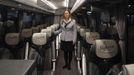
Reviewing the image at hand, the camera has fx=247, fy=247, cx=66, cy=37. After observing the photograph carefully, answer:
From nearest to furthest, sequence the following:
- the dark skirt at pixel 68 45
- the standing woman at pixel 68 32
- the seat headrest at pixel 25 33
Answer: the seat headrest at pixel 25 33
the standing woman at pixel 68 32
the dark skirt at pixel 68 45

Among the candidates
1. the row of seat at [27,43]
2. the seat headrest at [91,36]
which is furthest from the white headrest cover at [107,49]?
the row of seat at [27,43]

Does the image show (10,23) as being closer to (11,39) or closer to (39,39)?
(11,39)

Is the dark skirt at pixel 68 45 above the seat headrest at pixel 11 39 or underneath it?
underneath

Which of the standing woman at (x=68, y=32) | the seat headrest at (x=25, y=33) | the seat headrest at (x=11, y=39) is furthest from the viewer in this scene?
the standing woman at (x=68, y=32)

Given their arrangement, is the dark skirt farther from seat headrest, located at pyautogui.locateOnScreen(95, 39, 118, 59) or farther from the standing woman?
seat headrest, located at pyautogui.locateOnScreen(95, 39, 118, 59)

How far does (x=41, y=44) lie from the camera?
5836 millimetres

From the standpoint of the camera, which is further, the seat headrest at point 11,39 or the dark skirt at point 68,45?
the dark skirt at point 68,45

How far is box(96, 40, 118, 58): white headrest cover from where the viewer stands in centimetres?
352

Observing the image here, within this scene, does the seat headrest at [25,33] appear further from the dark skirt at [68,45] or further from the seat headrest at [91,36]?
the seat headrest at [91,36]

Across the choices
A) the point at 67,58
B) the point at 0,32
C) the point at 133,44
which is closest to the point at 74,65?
the point at 67,58

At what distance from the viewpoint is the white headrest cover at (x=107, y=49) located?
352cm

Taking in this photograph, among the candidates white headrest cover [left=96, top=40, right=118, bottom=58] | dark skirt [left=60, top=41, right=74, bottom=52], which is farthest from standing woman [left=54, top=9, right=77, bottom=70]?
white headrest cover [left=96, top=40, right=118, bottom=58]

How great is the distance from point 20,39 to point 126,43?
2875mm

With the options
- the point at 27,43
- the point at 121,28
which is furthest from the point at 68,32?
the point at 121,28
